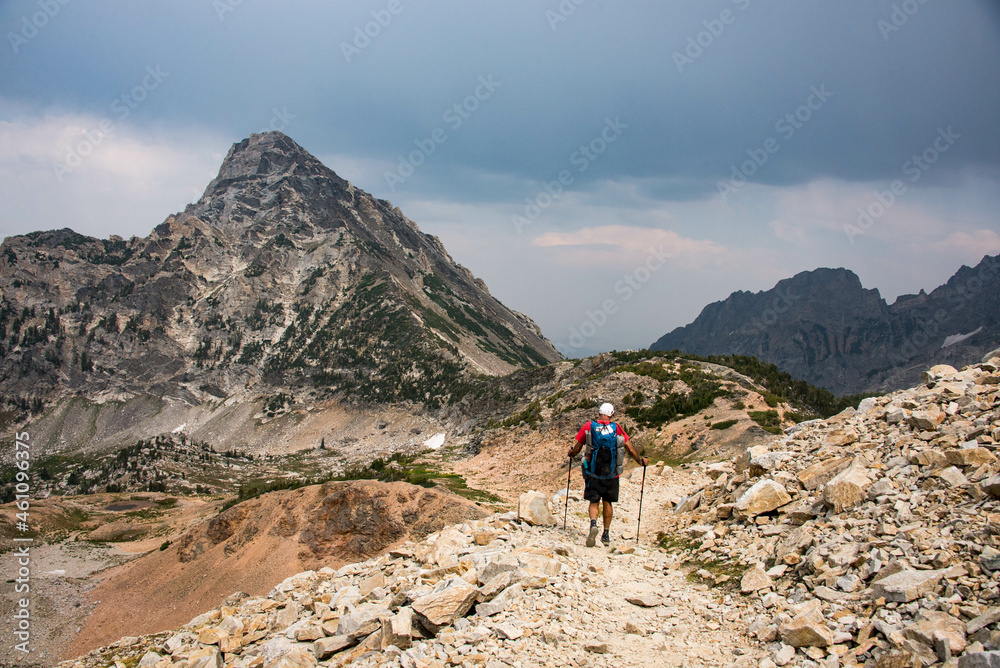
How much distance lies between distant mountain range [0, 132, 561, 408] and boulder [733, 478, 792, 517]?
237 ft

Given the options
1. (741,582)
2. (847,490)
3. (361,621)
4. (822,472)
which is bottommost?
(361,621)

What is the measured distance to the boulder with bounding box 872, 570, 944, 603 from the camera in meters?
5.36

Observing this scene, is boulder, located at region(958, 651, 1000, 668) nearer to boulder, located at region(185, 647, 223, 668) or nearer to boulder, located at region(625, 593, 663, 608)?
boulder, located at region(625, 593, 663, 608)

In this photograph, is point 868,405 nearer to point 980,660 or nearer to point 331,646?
point 980,660

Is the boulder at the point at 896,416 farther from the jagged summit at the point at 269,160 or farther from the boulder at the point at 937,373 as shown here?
the jagged summit at the point at 269,160

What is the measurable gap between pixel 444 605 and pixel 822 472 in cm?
726

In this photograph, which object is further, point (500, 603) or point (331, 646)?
point (331, 646)

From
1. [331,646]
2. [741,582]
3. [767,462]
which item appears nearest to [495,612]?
[331,646]

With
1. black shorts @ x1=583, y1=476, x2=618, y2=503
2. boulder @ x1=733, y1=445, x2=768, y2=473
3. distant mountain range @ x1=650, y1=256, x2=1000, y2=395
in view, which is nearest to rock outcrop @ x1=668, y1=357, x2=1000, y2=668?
boulder @ x1=733, y1=445, x2=768, y2=473

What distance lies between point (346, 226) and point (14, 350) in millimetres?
75999

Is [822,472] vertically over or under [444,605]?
over

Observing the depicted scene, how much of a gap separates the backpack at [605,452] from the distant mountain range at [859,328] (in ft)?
422

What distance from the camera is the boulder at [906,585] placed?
5355mm

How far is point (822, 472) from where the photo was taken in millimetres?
9438
